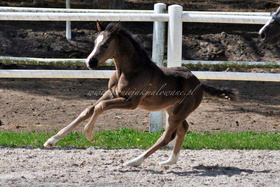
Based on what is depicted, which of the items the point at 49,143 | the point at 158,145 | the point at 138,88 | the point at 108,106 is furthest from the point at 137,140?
the point at 49,143

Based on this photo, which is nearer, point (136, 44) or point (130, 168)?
point (136, 44)

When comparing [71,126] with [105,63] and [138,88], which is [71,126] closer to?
[138,88]

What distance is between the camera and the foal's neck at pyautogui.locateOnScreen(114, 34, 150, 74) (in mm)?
4719

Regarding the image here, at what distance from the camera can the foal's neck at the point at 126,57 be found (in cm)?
472

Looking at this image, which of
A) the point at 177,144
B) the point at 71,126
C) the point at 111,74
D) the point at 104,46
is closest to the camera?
the point at 104,46

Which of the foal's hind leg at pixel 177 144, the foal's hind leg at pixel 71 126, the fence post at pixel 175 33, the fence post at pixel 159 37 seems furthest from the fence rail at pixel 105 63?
the foal's hind leg at pixel 71 126

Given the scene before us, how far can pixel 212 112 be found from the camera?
28.8 ft

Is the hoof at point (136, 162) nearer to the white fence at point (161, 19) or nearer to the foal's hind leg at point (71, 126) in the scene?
the foal's hind leg at point (71, 126)

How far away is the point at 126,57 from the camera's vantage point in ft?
15.6

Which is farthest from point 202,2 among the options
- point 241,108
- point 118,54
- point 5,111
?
point 118,54

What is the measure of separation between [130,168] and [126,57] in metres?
1.19

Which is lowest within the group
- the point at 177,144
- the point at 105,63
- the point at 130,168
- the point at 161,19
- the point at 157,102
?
the point at 130,168

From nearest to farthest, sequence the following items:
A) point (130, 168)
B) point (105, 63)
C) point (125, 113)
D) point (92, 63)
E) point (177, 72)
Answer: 1. point (92, 63)
2. point (130, 168)
3. point (177, 72)
4. point (105, 63)
5. point (125, 113)

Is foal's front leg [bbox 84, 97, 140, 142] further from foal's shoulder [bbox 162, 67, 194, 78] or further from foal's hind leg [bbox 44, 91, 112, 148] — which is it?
foal's shoulder [bbox 162, 67, 194, 78]
